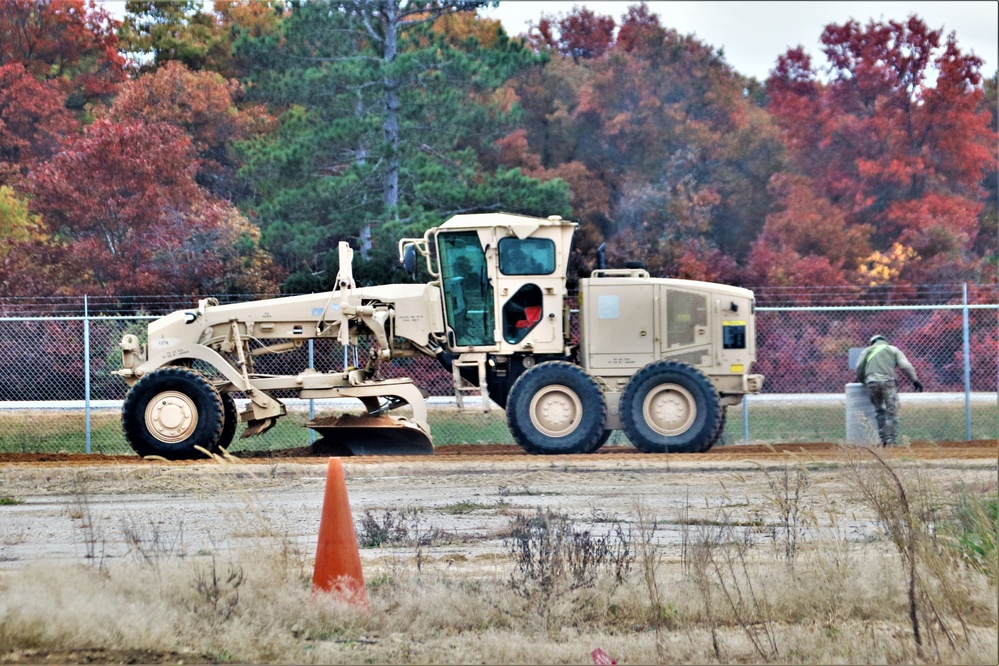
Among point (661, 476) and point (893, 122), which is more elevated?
point (893, 122)

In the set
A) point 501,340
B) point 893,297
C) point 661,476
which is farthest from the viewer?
point 893,297

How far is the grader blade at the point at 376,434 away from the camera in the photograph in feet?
50.3

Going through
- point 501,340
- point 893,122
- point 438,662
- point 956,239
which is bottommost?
point 438,662

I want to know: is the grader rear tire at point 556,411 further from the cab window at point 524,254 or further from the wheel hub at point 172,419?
Answer: the wheel hub at point 172,419

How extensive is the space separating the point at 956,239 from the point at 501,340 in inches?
735

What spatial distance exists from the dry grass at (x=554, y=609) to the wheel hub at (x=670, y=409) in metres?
7.29

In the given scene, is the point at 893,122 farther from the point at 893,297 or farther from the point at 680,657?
the point at 680,657

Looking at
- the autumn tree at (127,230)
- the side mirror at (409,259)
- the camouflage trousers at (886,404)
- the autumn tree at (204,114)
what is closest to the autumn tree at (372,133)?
the autumn tree at (127,230)

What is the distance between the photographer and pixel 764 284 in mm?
29875

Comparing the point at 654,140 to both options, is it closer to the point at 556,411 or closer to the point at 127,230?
the point at 127,230

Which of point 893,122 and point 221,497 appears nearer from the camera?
point 221,497

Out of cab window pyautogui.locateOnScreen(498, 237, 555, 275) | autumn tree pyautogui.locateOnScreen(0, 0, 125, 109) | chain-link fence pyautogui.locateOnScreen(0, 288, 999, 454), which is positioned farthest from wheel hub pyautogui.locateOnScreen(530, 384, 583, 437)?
autumn tree pyautogui.locateOnScreen(0, 0, 125, 109)

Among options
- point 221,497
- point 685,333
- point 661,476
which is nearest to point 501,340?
point 685,333

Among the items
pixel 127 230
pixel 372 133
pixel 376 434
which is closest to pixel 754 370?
pixel 372 133
